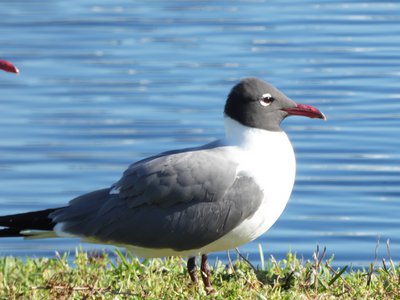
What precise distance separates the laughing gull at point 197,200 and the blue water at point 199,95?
2667 mm

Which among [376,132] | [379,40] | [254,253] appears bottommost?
[254,253]

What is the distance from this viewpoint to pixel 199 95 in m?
15.0

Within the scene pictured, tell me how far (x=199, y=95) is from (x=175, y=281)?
6557mm

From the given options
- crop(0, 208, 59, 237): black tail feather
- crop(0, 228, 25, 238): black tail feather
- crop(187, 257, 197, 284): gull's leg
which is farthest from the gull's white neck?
crop(0, 228, 25, 238): black tail feather

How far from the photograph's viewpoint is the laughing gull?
27.8ft

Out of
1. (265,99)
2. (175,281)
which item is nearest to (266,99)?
(265,99)

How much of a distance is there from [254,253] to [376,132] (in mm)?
2887

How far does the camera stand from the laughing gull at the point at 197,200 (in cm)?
848

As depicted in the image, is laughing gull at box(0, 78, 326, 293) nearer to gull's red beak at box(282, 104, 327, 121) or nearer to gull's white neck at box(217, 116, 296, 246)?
gull's white neck at box(217, 116, 296, 246)

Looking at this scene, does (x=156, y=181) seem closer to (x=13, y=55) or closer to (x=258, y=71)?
(x=258, y=71)

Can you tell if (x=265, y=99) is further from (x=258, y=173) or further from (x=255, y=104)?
(x=258, y=173)

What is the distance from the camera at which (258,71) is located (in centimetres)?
1570

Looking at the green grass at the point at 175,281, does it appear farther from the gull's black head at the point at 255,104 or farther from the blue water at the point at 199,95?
the blue water at the point at 199,95

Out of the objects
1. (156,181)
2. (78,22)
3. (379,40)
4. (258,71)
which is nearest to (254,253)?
(156,181)
